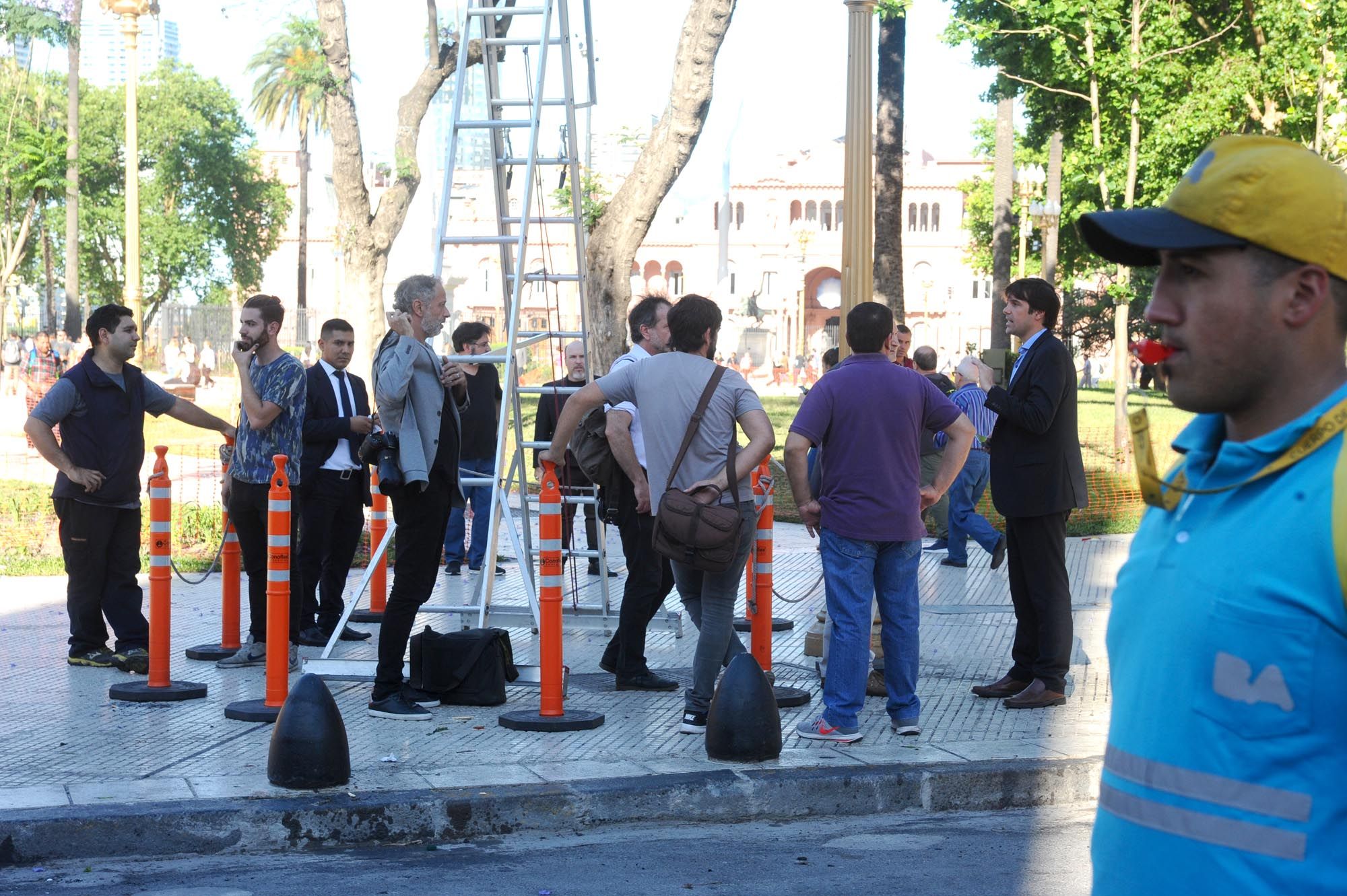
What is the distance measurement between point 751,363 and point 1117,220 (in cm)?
7453

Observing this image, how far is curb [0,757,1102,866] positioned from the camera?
219 inches

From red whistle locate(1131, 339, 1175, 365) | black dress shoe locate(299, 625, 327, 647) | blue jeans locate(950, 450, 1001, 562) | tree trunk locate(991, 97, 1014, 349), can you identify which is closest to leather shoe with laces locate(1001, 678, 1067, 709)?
black dress shoe locate(299, 625, 327, 647)

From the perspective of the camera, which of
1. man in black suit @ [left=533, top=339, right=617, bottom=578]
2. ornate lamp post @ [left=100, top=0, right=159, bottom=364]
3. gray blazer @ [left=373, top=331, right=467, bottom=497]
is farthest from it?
ornate lamp post @ [left=100, top=0, right=159, bottom=364]

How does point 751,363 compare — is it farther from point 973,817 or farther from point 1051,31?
point 973,817

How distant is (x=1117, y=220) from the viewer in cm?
196

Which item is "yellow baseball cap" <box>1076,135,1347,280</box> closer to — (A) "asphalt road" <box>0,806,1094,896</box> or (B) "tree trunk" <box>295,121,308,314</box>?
(A) "asphalt road" <box>0,806,1094,896</box>

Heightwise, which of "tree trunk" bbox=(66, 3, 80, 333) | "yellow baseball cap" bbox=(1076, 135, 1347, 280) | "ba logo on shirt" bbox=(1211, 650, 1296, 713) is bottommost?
"ba logo on shirt" bbox=(1211, 650, 1296, 713)

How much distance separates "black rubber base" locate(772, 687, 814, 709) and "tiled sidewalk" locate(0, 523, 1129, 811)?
6 centimetres

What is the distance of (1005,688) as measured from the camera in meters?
7.94

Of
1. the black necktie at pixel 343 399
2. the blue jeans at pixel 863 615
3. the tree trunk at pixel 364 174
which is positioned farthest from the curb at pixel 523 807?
the tree trunk at pixel 364 174

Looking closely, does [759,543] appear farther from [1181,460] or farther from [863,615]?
[1181,460]

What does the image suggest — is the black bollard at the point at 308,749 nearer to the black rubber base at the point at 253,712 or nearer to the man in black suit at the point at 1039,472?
the black rubber base at the point at 253,712

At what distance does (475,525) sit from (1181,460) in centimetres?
1036

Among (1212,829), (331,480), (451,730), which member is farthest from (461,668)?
(1212,829)
